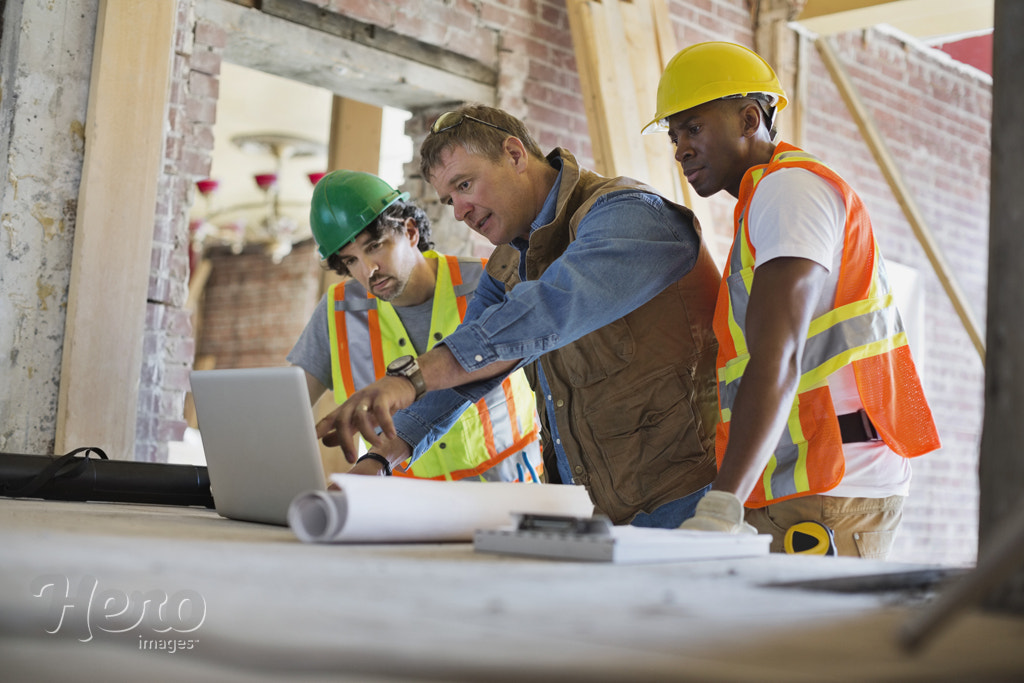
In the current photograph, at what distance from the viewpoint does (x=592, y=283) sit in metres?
1.99

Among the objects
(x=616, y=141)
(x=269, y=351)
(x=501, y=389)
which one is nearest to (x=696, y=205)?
(x=616, y=141)

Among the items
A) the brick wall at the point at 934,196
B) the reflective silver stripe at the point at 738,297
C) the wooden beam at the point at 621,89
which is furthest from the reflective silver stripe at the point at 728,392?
the brick wall at the point at 934,196

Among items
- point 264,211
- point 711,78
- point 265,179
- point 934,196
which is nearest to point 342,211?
point 711,78

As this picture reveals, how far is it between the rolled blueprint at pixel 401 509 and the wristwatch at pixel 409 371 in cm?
34

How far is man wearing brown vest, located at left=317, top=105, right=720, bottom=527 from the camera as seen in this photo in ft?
6.45

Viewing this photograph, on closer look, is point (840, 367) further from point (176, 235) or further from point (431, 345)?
point (176, 235)

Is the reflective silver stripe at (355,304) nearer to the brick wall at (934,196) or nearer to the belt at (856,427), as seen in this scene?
the belt at (856,427)

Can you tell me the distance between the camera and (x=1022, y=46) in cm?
103

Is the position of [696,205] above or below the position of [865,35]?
below

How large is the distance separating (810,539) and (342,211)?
6.35 ft

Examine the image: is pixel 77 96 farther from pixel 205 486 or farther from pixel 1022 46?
pixel 1022 46

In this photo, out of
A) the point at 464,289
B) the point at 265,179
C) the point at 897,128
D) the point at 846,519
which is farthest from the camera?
the point at 265,179

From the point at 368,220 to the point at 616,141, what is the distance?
1.58 meters

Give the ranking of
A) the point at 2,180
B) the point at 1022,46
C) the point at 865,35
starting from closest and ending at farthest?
the point at 1022,46
the point at 2,180
the point at 865,35
